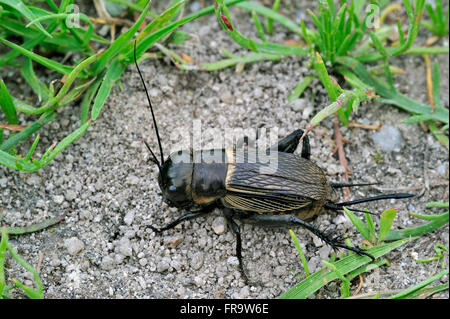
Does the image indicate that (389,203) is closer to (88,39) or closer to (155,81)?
(155,81)

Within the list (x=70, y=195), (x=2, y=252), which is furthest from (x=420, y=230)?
(x=2, y=252)

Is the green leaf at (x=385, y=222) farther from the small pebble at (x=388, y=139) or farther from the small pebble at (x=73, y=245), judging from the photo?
the small pebble at (x=73, y=245)

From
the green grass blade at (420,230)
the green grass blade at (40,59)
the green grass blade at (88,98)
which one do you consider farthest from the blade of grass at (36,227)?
the green grass blade at (420,230)

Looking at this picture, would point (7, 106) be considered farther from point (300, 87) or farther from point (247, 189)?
point (300, 87)

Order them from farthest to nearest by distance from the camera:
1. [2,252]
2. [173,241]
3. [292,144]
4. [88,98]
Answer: [88,98], [292,144], [173,241], [2,252]

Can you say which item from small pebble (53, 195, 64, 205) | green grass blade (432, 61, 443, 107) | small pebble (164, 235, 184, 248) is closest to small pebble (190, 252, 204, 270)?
small pebble (164, 235, 184, 248)

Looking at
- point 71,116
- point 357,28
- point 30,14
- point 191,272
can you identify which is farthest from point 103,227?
point 357,28
